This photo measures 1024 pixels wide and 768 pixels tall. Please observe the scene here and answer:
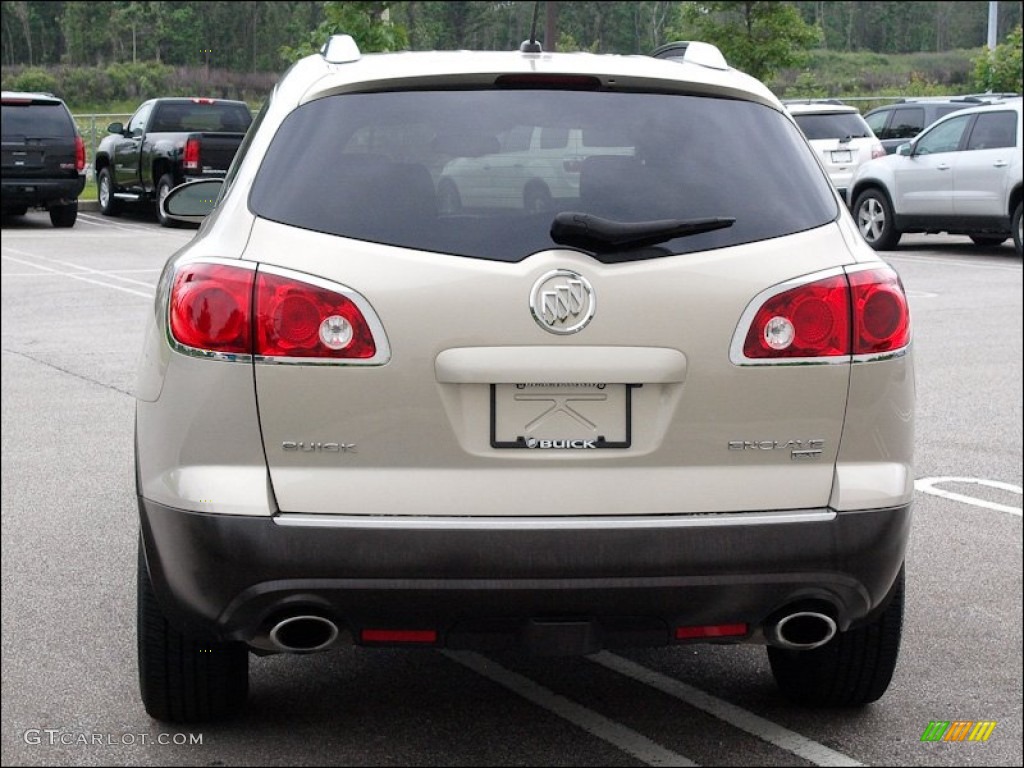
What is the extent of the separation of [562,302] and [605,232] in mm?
194

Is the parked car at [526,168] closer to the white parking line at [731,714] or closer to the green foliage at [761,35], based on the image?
the white parking line at [731,714]

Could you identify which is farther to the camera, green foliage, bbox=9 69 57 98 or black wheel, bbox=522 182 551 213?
green foliage, bbox=9 69 57 98

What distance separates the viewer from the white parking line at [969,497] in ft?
22.7

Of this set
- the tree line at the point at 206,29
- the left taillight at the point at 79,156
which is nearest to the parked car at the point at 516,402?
the left taillight at the point at 79,156

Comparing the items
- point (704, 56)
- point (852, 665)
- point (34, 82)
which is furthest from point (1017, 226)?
point (34, 82)

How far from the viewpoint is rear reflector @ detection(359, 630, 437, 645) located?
3.58 meters

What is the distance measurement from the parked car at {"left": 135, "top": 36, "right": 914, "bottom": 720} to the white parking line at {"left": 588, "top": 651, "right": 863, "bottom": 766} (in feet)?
1.43

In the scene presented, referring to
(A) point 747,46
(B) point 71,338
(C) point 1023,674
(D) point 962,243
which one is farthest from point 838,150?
(C) point 1023,674

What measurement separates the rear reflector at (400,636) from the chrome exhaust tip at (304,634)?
72 millimetres

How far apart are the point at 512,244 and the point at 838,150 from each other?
24082mm

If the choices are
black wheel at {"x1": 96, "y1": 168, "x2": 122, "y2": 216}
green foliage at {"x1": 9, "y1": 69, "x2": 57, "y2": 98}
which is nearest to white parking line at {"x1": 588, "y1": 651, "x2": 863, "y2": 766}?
black wheel at {"x1": 96, "y1": 168, "x2": 122, "y2": 216}

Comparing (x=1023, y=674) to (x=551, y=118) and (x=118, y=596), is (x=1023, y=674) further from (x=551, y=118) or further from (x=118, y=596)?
(x=118, y=596)

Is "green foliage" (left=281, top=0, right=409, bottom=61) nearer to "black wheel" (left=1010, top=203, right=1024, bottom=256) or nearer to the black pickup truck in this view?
the black pickup truck

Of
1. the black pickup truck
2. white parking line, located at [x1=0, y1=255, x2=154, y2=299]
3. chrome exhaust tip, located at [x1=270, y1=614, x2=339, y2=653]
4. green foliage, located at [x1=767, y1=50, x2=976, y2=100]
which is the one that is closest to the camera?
chrome exhaust tip, located at [x1=270, y1=614, x2=339, y2=653]
